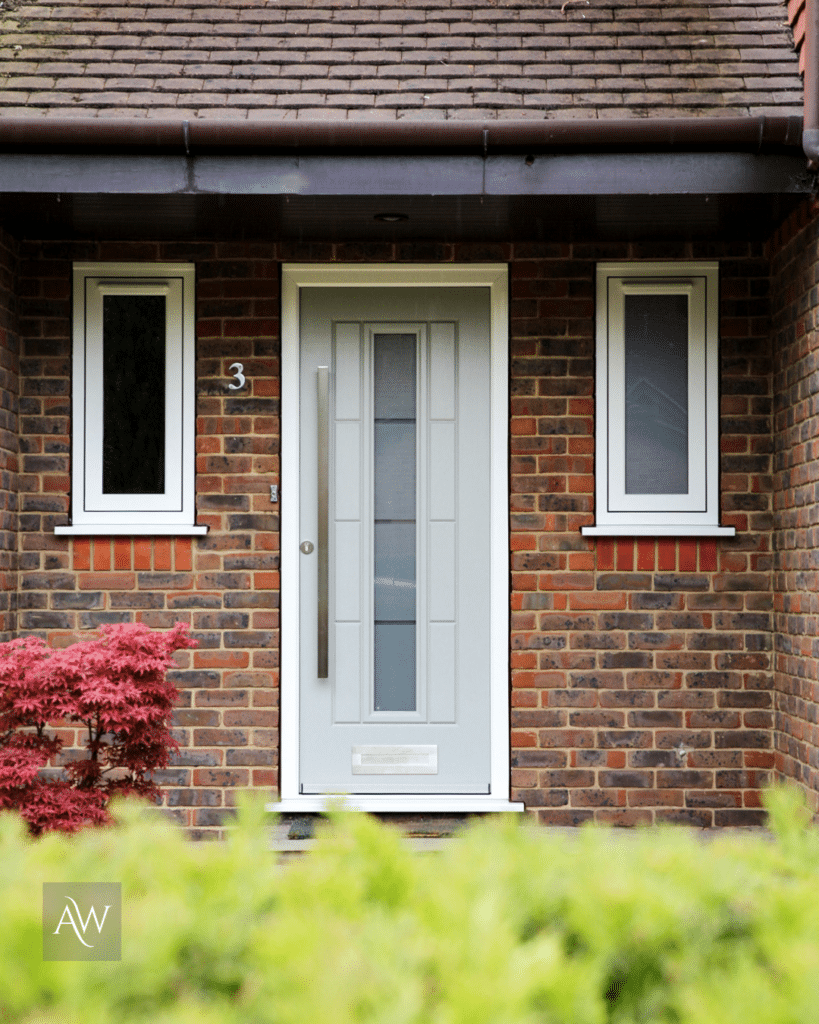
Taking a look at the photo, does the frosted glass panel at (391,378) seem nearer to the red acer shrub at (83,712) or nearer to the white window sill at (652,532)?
the white window sill at (652,532)

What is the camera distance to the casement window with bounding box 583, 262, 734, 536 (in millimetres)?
4371

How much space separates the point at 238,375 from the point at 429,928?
3.78 metres

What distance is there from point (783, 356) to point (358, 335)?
2064 mm

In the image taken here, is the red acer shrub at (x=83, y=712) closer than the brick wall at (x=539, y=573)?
Yes

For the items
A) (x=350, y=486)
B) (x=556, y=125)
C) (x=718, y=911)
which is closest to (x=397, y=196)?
(x=556, y=125)

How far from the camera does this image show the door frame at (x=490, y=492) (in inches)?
170

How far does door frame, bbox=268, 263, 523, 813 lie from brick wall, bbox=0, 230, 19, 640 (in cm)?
131

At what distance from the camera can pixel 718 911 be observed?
1.02 meters

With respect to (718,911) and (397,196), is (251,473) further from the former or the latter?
(718,911)

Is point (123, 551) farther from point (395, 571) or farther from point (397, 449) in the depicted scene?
point (397, 449)

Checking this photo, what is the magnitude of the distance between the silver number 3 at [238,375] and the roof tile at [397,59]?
116cm

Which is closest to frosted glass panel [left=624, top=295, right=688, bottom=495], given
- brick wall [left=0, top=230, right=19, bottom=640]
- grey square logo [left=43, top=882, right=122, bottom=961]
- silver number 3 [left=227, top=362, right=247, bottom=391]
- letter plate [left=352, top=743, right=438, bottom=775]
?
letter plate [left=352, top=743, right=438, bottom=775]

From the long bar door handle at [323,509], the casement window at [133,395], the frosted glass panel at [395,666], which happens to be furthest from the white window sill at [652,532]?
the casement window at [133,395]

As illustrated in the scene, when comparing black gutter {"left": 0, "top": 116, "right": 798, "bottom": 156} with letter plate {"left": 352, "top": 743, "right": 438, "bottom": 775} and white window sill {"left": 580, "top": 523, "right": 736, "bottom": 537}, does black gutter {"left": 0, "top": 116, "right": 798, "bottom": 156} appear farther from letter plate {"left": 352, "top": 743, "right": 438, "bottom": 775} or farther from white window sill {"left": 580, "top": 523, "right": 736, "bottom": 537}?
letter plate {"left": 352, "top": 743, "right": 438, "bottom": 775}
